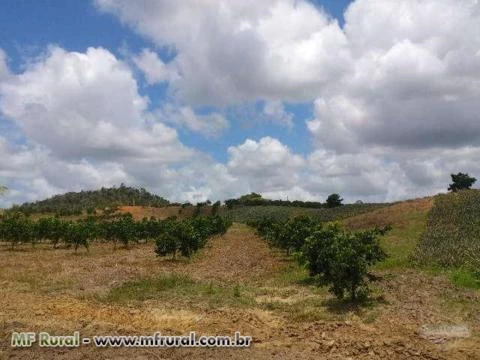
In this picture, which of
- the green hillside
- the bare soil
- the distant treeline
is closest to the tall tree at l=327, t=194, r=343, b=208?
the distant treeline

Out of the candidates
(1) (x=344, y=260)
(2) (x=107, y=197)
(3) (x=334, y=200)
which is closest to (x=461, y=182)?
(3) (x=334, y=200)

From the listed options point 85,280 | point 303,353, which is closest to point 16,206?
point 85,280

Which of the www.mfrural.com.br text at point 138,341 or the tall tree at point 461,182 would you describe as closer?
the www.mfrural.com.br text at point 138,341

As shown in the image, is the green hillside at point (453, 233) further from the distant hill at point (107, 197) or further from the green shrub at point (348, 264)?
the distant hill at point (107, 197)

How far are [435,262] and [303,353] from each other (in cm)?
1804

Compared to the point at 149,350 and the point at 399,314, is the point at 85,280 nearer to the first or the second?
the point at 149,350

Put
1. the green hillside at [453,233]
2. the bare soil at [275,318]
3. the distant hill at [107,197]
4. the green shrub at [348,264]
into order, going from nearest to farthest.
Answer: the bare soil at [275,318], the green shrub at [348,264], the green hillside at [453,233], the distant hill at [107,197]

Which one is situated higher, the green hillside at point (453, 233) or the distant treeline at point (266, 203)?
the distant treeline at point (266, 203)

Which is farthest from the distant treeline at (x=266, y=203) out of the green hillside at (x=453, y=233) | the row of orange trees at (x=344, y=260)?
the row of orange trees at (x=344, y=260)

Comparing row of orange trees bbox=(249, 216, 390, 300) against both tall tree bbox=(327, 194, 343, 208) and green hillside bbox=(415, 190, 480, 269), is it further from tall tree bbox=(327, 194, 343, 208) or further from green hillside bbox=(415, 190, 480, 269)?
tall tree bbox=(327, 194, 343, 208)

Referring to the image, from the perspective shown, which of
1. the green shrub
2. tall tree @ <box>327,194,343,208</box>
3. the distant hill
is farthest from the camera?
the distant hill

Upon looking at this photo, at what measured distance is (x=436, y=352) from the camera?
1330 centimetres

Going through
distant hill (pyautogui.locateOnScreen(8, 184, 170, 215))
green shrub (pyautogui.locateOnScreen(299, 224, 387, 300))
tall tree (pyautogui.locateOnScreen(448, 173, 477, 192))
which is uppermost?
distant hill (pyautogui.locateOnScreen(8, 184, 170, 215))

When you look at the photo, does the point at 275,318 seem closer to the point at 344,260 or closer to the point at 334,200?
the point at 344,260
